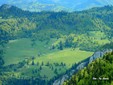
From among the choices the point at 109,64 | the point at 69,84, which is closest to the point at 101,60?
the point at 109,64

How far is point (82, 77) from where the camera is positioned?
156 meters

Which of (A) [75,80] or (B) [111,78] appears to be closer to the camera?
(B) [111,78]

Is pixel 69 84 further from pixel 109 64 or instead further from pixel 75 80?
pixel 109 64

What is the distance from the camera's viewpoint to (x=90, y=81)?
150625 millimetres

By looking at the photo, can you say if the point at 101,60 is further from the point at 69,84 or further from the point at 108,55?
the point at 69,84

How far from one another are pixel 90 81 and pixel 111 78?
1108cm

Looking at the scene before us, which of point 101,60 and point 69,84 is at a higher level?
point 101,60

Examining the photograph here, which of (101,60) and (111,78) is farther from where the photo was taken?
(101,60)

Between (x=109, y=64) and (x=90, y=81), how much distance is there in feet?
34.4

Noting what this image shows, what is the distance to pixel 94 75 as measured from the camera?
15062 centimetres

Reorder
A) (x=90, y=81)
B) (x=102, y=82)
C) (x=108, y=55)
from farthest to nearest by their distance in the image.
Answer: (x=108, y=55), (x=90, y=81), (x=102, y=82)

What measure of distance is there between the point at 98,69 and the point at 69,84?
48.6ft

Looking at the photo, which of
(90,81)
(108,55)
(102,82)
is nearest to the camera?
(102,82)

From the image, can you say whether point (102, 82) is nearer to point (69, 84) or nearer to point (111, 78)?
point (111, 78)
